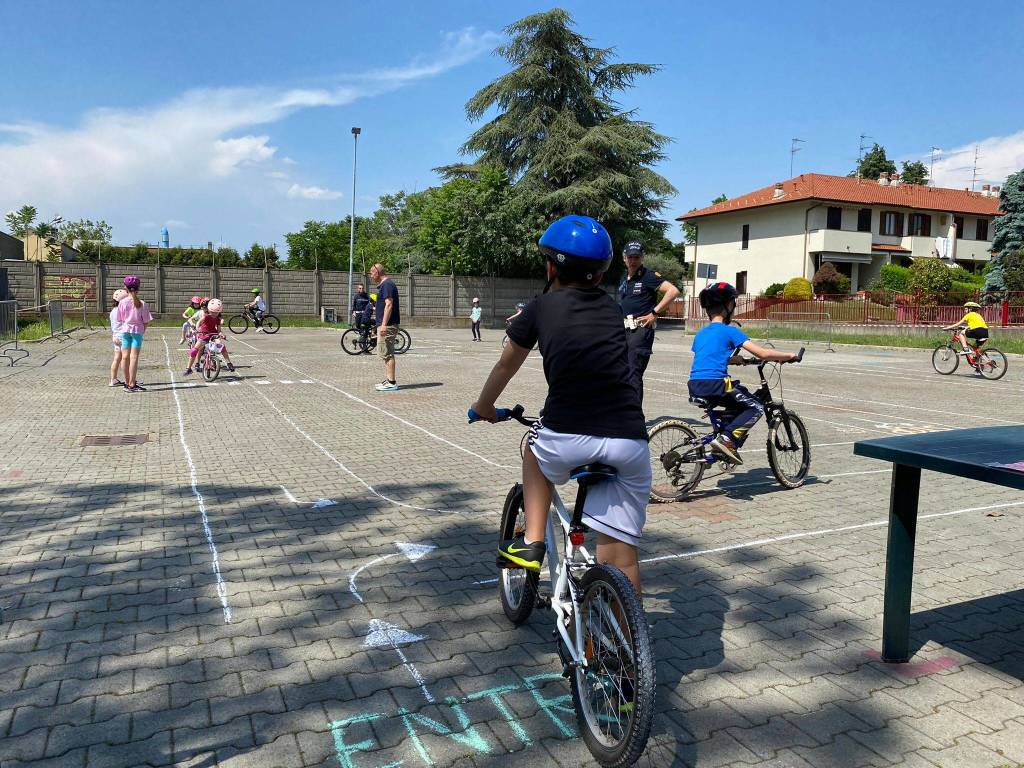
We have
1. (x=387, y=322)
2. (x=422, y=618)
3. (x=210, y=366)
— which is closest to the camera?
(x=422, y=618)

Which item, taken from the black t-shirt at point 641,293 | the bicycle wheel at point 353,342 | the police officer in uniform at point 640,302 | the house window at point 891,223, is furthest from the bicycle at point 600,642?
the house window at point 891,223

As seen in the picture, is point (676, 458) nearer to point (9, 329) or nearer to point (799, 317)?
point (9, 329)

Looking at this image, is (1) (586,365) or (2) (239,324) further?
(2) (239,324)

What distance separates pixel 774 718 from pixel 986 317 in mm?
28232

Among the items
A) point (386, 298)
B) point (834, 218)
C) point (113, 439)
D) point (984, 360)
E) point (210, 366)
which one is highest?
point (834, 218)

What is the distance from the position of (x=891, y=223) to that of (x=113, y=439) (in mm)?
51636

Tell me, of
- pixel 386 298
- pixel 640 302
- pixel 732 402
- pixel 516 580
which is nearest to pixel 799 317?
pixel 386 298

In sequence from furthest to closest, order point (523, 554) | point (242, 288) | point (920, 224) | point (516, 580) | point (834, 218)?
point (920, 224) < point (834, 218) < point (242, 288) < point (516, 580) < point (523, 554)

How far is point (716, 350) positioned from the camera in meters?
6.28

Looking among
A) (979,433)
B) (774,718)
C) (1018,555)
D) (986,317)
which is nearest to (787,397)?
(1018,555)

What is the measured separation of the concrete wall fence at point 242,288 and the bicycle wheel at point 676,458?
108 feet

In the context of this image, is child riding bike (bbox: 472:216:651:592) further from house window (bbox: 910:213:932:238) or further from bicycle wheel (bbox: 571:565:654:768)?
house window (bbox: 910:213:932:238)

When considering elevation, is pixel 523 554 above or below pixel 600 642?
above

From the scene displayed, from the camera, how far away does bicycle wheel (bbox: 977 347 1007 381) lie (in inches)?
697
